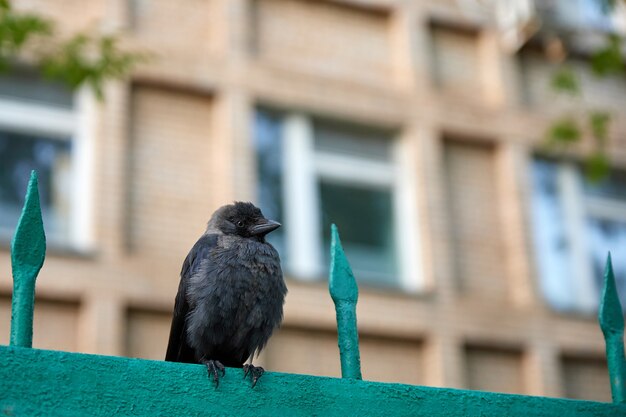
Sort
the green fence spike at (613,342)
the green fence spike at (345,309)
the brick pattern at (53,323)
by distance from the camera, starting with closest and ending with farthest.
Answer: the green fence spike at (345,309) < the green fence spike at (613,342) < the brick pattern at (53,323)

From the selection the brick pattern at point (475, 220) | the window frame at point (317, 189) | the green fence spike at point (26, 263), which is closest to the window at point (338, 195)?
the window frame at point (317, 189)

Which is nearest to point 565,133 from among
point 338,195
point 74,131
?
point 338,195

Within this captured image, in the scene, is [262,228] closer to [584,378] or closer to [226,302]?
[226,302]

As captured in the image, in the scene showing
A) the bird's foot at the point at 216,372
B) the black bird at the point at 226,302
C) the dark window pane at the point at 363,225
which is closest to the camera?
the bird's foot at the point at 216,372

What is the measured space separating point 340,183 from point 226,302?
902 cm

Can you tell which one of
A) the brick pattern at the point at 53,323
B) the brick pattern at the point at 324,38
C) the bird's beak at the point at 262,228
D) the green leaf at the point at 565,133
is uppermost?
the brick pattern at the point at 324,38

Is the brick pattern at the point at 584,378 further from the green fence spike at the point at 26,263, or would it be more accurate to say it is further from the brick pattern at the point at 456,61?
the green fence spike at the point at 26,263

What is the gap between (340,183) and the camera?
44.8 ft

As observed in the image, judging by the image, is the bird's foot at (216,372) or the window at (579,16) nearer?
the bird's foot at (216,372)

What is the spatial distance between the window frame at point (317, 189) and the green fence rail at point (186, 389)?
31.2 feet

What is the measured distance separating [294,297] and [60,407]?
31.7 ft

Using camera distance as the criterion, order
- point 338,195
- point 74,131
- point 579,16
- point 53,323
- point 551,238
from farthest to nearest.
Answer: point 579,16 → point 551,238 → point 338,195 → point 74,131 → point 53,323

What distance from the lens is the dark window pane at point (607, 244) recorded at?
1473 centimetres

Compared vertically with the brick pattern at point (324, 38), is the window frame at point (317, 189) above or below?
below
